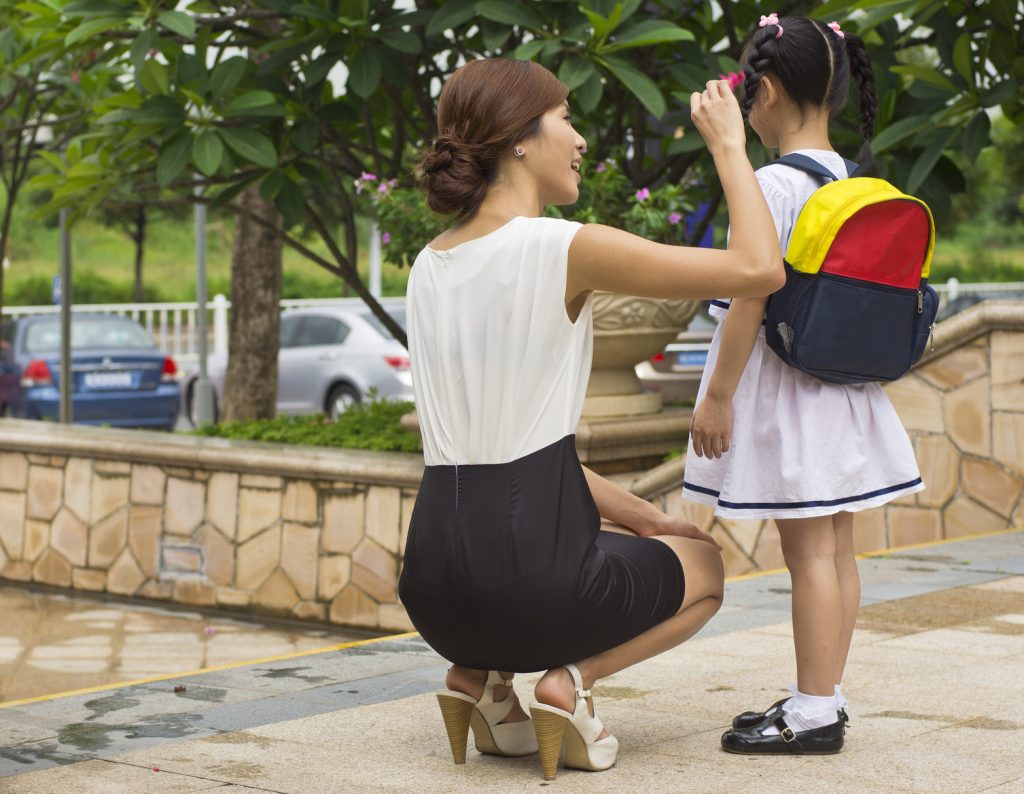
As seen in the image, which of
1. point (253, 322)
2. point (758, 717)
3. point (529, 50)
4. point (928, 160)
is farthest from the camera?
point (253, 322)

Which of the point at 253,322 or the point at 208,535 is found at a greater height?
the point at 253,322

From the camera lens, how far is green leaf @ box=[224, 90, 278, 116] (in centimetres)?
740

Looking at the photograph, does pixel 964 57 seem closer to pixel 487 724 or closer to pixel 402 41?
pixel 402 41

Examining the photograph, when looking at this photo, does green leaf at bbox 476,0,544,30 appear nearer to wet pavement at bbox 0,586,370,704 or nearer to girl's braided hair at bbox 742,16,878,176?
wet pavement at bbox 0,586,370,704

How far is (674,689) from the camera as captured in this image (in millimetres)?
4156

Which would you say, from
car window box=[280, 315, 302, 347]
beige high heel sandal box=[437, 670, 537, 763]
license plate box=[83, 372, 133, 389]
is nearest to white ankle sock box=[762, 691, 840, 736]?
beige high heel sandal box=[437, 670, 537, 763]

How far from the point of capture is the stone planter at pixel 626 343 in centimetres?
781

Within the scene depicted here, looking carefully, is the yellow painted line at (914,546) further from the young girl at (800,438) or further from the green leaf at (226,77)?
the green leaf at (226,77)

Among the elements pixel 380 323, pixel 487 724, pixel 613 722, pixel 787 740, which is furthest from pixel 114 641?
pixel 380 323

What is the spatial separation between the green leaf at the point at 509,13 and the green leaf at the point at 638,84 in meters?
0.40

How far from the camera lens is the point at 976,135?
6969 mm

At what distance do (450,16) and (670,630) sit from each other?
15.5 feet

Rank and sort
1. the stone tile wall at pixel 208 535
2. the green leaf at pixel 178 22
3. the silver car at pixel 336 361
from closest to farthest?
the green leaf at pixel 178 22
the stone tile wall at pixel 208 535
the silver car at pixel 336 361

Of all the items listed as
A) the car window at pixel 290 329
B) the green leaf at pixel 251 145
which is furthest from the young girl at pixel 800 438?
the car window at pixel 290 329
